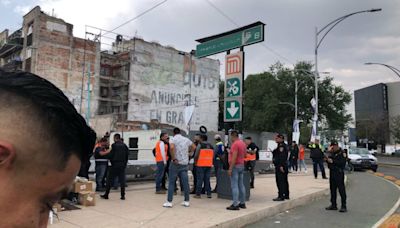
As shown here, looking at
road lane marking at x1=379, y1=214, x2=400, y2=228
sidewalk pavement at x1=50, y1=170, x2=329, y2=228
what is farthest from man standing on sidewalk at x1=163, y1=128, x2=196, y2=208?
road lane marking at x1=379, y1=214, x2=400, y2=228

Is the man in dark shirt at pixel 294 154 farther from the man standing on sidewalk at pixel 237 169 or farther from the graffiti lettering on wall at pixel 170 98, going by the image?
the graffiti lettering on wall at pixel 170 98

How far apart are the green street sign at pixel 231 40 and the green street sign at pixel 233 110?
1663 mm

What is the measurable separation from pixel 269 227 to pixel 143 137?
13.3m

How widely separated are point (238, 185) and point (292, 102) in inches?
1537

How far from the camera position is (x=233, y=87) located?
38.9 ft

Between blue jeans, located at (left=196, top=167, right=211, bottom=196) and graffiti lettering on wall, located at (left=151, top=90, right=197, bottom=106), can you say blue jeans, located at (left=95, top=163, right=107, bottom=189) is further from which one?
graffiti lettering on wall, located at (left=151, top=90, right=197, bottom=106)

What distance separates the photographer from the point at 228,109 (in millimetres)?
11906

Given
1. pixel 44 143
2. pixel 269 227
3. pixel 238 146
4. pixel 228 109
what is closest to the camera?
pixel 44 143

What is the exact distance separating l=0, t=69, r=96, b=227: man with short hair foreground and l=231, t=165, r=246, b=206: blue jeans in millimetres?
8450

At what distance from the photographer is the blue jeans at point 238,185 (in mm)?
9219

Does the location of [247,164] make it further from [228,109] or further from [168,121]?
[168,121]

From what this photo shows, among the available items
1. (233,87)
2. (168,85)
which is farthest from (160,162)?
(168,85)

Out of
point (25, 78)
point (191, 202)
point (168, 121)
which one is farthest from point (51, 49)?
point (25, 78)

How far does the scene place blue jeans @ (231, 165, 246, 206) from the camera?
30.2 ft
